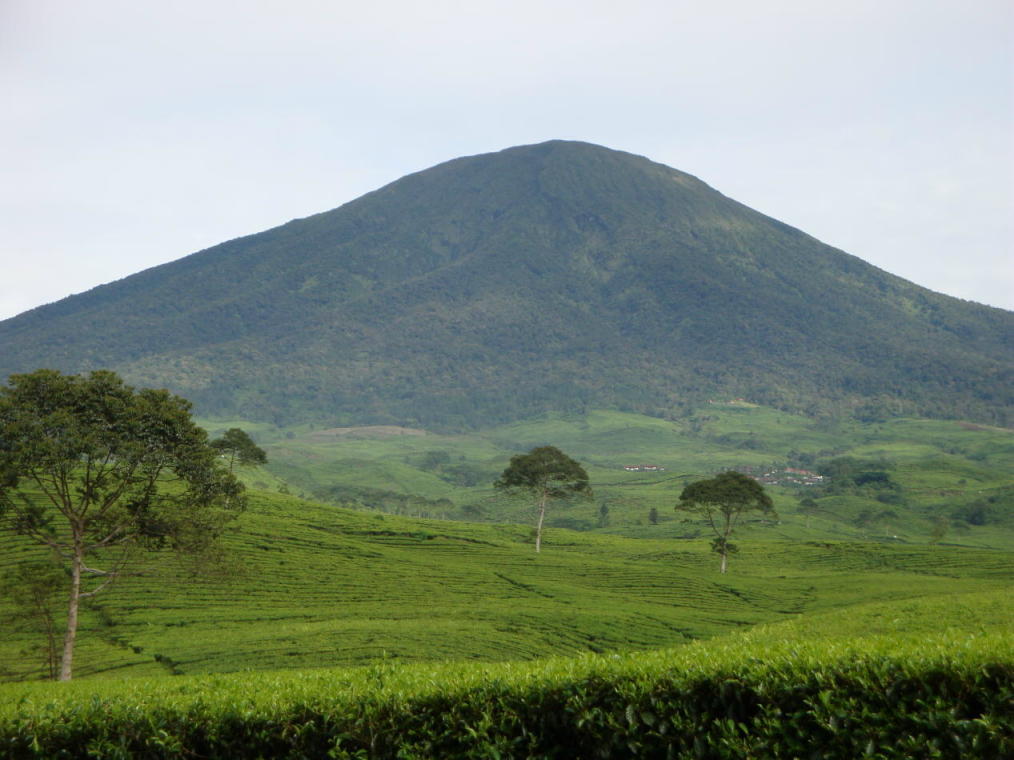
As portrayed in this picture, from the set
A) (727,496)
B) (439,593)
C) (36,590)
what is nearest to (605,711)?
(36,590)

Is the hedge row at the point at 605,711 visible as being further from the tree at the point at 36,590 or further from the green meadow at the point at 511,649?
the tree at the point at 36,590

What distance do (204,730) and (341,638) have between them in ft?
87.3

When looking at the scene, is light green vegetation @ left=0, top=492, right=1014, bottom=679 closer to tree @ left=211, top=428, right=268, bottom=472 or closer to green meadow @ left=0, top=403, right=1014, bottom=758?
green meadow @ left=0, top=403, right=1014, bottom=758

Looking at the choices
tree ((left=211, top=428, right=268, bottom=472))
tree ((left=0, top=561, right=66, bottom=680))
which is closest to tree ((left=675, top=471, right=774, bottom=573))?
tree ((left=211, top=428, right=268, bottom=472))

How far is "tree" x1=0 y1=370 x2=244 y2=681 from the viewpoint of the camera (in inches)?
1217

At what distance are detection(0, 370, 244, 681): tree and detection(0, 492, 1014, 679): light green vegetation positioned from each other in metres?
2.67

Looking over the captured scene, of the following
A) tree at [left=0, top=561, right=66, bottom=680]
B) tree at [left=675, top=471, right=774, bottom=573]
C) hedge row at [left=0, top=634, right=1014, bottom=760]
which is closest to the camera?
hedge row at [left=0, top=634, right=1014, bottom=760]

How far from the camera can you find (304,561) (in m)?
58.2

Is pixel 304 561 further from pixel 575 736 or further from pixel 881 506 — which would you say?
pixel 881 506

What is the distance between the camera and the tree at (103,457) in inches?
1217

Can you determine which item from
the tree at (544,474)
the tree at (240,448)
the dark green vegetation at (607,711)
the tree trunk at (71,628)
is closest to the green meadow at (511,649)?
the dark green vegetation at (607,711)

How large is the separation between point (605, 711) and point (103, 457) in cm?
2800

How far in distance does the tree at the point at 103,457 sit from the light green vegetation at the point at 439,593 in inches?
105

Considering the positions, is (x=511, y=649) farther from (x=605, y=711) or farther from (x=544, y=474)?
(x=544, y=474)
